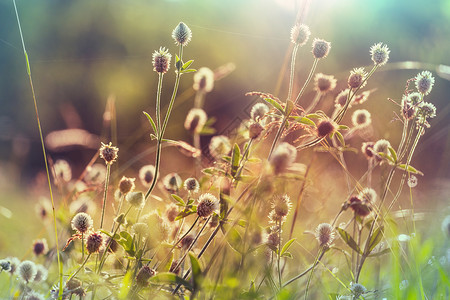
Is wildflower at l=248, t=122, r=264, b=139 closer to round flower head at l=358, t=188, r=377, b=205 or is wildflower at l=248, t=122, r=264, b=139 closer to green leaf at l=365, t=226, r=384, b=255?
round flower head at l=358, t=188, r=377, b=205

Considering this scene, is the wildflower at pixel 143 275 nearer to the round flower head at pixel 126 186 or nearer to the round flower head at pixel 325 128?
the round flower head at pixel 126 186

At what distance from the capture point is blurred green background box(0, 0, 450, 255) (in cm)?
430

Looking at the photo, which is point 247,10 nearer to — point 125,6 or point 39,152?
point 125,6

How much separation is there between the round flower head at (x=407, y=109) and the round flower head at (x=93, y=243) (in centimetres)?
87

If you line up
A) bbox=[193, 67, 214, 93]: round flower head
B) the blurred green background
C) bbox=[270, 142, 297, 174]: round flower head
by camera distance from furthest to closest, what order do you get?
the blurred green background → bbox=[193, 67, 214, 93]: round flower head → bbox=[270, 142, 297, 174]: round flower head

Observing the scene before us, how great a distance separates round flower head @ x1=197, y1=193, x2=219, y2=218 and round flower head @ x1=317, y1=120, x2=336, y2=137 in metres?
0.29

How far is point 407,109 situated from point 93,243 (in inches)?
36.0


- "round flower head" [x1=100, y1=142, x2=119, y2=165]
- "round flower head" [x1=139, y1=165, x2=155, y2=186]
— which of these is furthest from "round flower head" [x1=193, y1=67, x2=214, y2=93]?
"round flower head" [x1=100, y1=142, x2=119, y2=165]

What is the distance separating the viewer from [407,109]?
1231mm

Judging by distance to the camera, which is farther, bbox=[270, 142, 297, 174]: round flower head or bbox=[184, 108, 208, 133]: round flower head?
bbox=[184, 108, 208, 133]: round flower head

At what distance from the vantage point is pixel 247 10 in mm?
4543

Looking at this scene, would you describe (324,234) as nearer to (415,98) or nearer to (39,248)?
(415,98)

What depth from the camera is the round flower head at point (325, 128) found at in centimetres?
98

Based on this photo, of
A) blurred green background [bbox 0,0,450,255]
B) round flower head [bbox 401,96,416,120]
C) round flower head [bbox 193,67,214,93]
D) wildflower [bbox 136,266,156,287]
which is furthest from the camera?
blurred green background [bbox 0,0,450,255]
